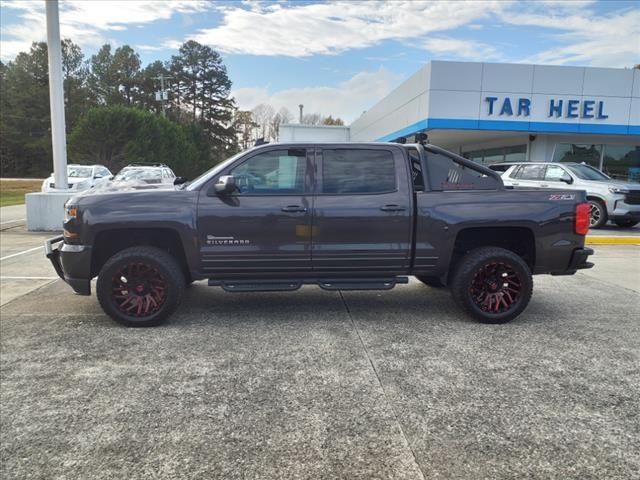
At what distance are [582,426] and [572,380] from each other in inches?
27.4

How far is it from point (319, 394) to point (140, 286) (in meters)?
2.31

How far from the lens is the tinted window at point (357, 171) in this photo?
4.76 meters

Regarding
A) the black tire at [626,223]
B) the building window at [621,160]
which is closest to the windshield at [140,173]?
the black tire at [626,223]

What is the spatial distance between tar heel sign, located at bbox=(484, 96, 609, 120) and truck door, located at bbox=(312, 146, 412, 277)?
51.3 feet

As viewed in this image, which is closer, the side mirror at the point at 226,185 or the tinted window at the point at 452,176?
the side mirror at the point at 226,185

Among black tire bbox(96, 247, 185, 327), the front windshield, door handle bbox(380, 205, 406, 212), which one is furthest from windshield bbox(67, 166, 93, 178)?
the front windshield

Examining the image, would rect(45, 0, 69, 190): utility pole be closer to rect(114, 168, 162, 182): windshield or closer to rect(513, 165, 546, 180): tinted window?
rect(114, 168, 162, 182): windshield

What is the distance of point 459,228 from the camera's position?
4723mm

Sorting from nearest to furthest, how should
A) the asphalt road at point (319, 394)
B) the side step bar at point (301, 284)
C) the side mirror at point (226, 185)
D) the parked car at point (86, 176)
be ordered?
the asphalt road at point (319, 394) < the side mirror at point (226, 185) < the side step bar at point (301, 284) < the parked car at point (86, 176)

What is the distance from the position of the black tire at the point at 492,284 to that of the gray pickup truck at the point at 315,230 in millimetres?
11

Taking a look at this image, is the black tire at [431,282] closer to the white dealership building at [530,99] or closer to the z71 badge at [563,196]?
the z71 badge at [563,196]

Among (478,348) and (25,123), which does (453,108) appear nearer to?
(478,348)

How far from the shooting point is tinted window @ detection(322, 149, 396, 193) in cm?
476

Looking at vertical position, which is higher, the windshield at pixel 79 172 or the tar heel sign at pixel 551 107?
the tar heel sign at pixel 551 107
